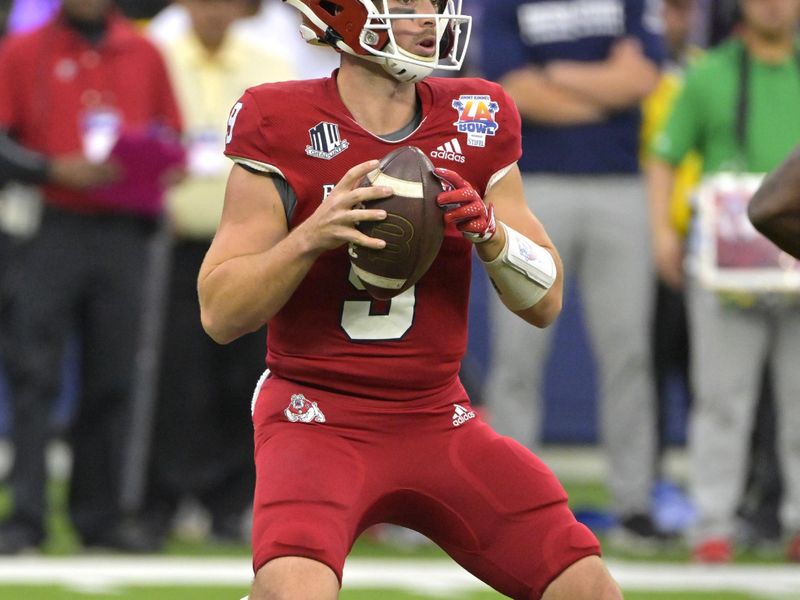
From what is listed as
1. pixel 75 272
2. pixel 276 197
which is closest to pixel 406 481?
pixel 276 197

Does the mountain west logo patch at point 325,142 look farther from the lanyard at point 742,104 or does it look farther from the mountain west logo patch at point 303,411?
the lanyard at point 742,104

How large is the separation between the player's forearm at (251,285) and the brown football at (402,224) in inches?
4.9

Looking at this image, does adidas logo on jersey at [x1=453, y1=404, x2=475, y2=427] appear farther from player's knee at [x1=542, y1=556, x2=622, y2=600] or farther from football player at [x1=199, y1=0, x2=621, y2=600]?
player's knee at [x1=542, y1=556, x2=622, y2=600]

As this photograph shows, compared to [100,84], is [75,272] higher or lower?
lower

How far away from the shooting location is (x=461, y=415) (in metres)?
3.79

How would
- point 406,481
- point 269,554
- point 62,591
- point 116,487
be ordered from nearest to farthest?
point 269,554, point 406,481, point 62,591, point 116,487

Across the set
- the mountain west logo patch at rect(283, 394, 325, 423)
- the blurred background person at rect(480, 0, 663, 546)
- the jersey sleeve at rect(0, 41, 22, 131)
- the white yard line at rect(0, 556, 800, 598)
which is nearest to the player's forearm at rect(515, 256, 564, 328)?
the mountain west logo patch at rect(283, 394, 325, 423)

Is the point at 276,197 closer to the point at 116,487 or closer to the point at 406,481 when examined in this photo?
the point at 406,481

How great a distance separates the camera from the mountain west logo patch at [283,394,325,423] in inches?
144

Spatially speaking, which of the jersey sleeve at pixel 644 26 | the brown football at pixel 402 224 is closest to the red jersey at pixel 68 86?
the jersey sleeve at pixel 644 26

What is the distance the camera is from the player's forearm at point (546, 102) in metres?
6.66

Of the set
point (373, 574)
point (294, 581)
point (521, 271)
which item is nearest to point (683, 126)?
point (373, 574)

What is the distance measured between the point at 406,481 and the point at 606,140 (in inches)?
135

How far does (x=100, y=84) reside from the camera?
21.9 feet
